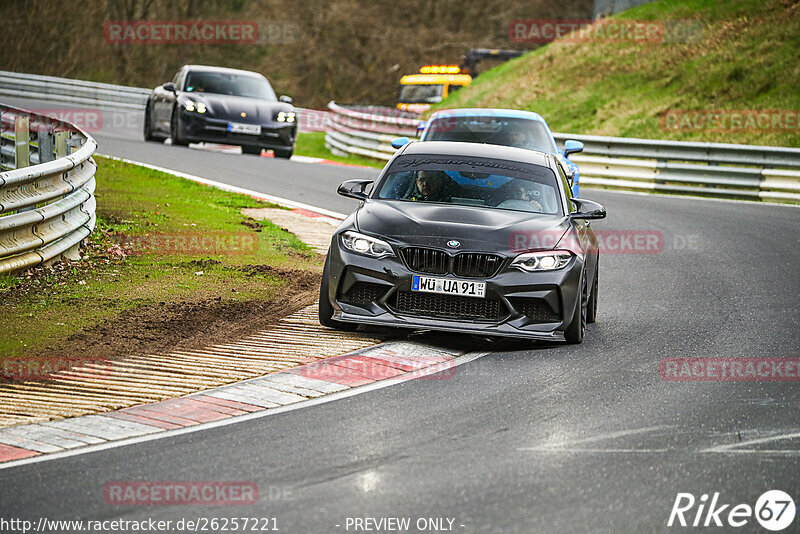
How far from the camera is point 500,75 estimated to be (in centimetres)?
3725

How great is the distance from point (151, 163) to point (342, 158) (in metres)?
9.90

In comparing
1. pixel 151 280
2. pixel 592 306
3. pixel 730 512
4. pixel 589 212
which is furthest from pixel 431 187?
pixel 730 512

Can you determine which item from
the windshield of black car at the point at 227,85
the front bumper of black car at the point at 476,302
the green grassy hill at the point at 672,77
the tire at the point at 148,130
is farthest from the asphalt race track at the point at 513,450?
the green grassy hill at the point at 672,77

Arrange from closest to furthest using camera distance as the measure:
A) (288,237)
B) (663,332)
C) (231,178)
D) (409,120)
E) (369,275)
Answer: (369,275) < (663,332) < (288,237) < (231,178) < (409,120)

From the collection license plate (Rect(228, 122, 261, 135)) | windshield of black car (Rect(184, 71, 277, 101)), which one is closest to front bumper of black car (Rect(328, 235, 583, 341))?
license plate (Rect(228, 122, 261, 135))

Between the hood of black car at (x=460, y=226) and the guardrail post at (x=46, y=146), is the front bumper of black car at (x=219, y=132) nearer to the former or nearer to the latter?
the guardrail post at (x=46, y=146)

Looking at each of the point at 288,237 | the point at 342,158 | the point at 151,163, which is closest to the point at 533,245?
the point at 288,237

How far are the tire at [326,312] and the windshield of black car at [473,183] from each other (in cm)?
109

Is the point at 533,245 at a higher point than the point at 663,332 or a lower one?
higher

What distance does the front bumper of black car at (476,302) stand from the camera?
8.46 m

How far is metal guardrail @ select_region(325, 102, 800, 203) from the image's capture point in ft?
75.0

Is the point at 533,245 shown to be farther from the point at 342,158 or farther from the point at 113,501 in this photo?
the point at 342,158

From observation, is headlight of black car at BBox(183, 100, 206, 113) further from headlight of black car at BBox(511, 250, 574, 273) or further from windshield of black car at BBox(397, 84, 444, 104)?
windshield of black car at BBox(397, 84, 444, 104)

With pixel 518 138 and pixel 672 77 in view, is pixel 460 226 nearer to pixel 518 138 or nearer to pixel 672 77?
pixel 518 138
